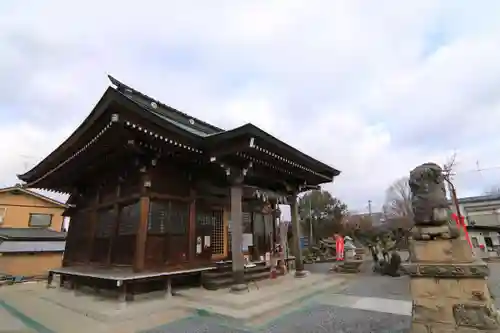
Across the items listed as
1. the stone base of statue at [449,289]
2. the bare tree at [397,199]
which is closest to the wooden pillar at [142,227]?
the stone base of statue at [449,289]

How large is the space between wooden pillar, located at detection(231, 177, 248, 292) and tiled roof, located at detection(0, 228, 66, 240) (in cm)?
1829

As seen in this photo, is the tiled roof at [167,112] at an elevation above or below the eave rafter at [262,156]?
above

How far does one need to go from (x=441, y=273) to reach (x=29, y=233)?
80.4 feet

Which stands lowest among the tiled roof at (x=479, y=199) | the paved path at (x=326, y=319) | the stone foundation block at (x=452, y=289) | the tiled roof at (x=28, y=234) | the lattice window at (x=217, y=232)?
the paved path at (x=326, y=319)

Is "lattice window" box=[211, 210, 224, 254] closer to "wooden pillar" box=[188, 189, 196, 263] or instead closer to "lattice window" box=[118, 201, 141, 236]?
"wooden pillar" box=[188, 189, 196, 263]

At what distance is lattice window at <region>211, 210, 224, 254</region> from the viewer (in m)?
8.03

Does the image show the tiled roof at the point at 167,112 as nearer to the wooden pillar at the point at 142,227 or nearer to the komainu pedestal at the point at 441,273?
the wooden pillar at the point at 142,227

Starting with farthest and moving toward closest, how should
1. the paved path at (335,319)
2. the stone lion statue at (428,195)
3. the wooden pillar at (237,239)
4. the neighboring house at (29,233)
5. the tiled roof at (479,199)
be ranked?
the tiled roof at (479,199)
the neighboring house at (29,233)
the wooden pillar at (237,239)
the paved path at (335,319)
the stone lion statue at (428,195)

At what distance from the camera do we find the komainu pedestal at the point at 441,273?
9.98 feet

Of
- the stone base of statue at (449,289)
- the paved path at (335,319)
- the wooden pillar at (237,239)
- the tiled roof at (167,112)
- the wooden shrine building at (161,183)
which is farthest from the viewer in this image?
the tiled roof at (167,112)

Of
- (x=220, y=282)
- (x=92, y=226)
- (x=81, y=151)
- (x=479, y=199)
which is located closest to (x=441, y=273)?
(x=220, y=282)

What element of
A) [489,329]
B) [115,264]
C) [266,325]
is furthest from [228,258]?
[489,329]

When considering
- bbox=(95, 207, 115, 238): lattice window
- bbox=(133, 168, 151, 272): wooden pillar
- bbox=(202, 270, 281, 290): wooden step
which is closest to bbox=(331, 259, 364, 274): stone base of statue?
bbox=(202, 270, 281, 290): wooden step

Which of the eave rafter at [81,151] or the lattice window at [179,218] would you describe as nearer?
the eave rafter at [81,151]
